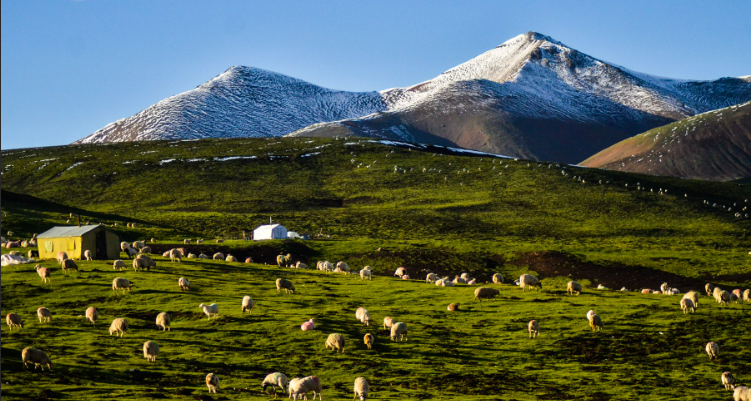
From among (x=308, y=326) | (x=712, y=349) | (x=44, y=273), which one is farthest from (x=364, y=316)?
(x=44, y=273)

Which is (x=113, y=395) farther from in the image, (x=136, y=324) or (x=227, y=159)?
(x=227, y=159)

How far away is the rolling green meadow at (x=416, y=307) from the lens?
104 ft

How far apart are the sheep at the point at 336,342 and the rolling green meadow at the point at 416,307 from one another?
0.90 meters

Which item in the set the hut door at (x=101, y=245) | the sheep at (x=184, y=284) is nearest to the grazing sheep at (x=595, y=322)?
the sheep at (x=184, y=284)

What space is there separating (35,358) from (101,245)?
37.9 metres

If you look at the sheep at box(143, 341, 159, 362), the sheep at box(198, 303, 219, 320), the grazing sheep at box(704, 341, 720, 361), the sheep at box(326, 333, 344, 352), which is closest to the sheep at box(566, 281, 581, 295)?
the grazing sheep at box(704, 341, 720, 361)

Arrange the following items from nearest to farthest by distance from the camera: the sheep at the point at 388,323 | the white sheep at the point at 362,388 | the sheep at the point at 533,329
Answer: the white sheep at the point at 362,388 < the sheep at the point at 533,329 < the sheep at the point at 388,323

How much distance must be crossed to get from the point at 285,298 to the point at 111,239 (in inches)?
999

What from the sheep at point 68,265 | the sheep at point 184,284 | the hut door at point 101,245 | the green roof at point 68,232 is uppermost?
the green roof at point 68,232

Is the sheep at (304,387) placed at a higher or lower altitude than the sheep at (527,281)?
lower

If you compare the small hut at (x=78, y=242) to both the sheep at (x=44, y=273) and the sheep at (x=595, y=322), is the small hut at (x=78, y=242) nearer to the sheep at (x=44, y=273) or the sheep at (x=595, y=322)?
the sheep at (x=44, y=273)

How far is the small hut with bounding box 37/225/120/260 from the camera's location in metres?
64.7

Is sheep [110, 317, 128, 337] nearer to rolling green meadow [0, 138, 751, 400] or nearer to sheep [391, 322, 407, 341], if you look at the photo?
rolling green meadow [0, 138, 751, 400]

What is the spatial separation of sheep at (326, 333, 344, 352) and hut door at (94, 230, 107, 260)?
3697 cm
